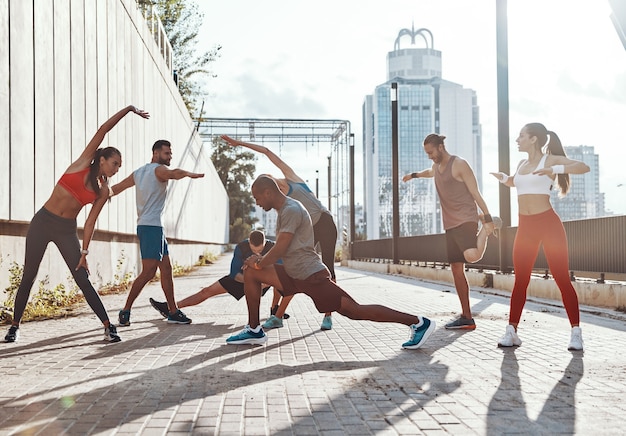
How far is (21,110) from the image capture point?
8.55 metres

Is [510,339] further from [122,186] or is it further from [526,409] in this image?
[122,186]

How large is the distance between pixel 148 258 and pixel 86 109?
5.01 m

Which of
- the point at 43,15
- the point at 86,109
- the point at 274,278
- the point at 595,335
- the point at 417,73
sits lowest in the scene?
the point at 595,335

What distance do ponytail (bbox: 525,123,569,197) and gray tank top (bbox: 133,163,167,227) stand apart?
3.55 m

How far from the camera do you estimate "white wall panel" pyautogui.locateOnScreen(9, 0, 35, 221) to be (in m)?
8.28

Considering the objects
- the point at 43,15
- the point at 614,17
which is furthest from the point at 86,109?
the point at 614,17

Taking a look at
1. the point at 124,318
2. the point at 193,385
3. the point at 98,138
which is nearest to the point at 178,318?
the point at 124,318

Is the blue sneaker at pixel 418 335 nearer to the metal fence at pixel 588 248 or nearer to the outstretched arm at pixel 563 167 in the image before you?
the outstretched arm at pixel 563 167

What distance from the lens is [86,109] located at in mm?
11727

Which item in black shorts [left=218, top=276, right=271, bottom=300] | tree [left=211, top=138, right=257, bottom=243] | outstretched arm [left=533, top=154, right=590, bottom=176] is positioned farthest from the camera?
tree [left=211, top=138, right=257, bottom=243]

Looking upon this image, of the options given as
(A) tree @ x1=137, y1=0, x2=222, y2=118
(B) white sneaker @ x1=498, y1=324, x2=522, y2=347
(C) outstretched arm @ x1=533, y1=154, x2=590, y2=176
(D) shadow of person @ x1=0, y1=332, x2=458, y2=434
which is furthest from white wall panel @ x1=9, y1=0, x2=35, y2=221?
(A) tree @ x1=137, y1=0, x2=222, y2=118

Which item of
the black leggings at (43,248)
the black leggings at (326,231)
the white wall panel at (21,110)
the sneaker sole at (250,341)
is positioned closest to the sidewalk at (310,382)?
the sneaker sole at (250,341)

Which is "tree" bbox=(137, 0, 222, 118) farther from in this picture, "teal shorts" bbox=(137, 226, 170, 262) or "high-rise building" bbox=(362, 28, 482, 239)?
"high-rise building" bbox=(362, 28, 482, 239)

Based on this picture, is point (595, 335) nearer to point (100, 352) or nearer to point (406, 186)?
point (100, 352)
